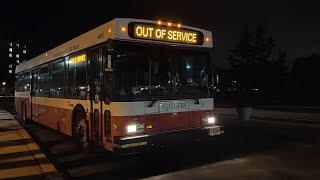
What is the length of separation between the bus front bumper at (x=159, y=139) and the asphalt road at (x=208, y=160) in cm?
6

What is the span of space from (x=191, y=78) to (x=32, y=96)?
34.3 ft

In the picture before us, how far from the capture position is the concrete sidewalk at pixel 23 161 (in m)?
8.90

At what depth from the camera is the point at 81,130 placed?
11.2m

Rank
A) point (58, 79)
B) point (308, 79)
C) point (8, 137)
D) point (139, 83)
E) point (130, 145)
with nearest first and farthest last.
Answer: point (130, 145), point (139, 83), point (58, 79), point (8, 137), point (308, 79)

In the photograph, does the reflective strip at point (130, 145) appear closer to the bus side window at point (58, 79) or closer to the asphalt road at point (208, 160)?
the asphalt road at point (208, 160)

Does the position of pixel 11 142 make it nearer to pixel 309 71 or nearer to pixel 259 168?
pixel 259 168

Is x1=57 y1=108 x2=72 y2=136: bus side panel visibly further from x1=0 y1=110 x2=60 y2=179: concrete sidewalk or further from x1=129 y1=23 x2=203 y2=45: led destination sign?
x1=129 y1=23 x2=203 y2=45: led destination sign

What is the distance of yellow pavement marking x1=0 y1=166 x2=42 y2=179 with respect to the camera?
8.89 metres

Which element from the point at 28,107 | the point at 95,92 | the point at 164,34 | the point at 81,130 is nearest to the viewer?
the point at 164,34

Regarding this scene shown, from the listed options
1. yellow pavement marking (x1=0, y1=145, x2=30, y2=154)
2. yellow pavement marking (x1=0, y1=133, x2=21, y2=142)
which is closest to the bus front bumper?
yellow pavement marking (x1=0, y1=145, x2=30, y2=154)

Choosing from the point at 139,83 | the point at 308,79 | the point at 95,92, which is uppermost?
the point at 308,79

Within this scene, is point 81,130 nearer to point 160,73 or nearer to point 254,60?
point 160,73

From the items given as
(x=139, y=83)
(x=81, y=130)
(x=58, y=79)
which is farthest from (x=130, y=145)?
(x=58, y=79)

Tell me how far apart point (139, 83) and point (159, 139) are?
130 cm
